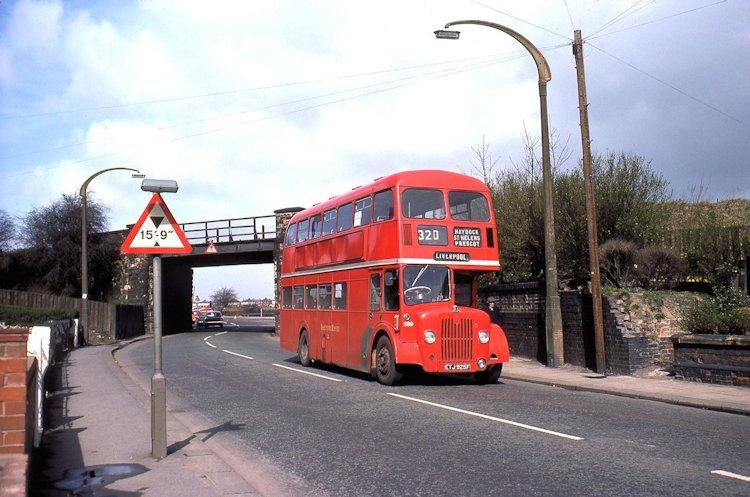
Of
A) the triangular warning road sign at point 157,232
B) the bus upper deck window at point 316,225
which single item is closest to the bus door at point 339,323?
the bus upper deck window at point 316,225

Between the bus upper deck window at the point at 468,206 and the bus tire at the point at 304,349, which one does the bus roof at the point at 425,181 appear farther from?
the bus tire at the point at 304,349

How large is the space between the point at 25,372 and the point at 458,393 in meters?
9.22

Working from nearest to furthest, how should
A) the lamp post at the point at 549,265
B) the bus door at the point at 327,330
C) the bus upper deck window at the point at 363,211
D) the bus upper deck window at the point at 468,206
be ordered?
the bus upper deck window at the point at 468,206, the bus upper deck window at the point at 363,211, the bus door at the point at 327,330, the lamp post at the point at 549,265

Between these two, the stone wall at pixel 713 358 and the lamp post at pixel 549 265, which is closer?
the stone wall at pixel 713 358

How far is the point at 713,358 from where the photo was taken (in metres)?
14.3

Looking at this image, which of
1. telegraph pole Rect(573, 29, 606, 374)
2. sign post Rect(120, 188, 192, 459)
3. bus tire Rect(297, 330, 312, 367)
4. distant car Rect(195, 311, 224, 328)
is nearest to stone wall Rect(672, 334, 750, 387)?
telegraph pole Rect(573, 29, 606, 374)

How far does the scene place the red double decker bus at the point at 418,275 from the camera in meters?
14.4

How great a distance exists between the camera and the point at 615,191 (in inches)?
794

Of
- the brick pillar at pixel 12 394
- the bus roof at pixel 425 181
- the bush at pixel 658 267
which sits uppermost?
the bus roof at pixel 425 181

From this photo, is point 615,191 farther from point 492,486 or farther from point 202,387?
point 492,486

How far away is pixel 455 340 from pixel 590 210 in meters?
5.11

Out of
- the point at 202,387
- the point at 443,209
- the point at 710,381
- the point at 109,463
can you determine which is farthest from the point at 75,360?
the point at 710,381

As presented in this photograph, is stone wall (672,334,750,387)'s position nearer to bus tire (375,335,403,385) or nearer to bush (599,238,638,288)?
bush (599,238,638,288)

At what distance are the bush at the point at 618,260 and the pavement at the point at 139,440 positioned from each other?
3708 millimetres
